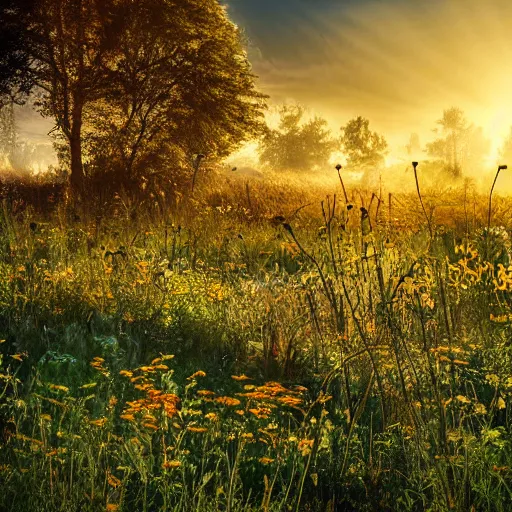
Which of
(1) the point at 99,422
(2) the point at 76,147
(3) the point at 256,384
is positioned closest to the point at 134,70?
(2) the point at 76,147

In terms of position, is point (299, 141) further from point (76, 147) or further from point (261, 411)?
point (261, 411)

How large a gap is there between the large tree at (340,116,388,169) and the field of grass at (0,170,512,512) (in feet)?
165

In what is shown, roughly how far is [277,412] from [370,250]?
3174 millimetres

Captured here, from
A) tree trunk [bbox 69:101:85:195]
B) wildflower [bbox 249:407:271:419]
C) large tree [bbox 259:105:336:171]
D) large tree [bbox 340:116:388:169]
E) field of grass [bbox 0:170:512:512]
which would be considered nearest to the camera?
field of grass [bbox 0:170:512:512]

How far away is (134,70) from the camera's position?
54.3ft

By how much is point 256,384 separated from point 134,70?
14356 mm

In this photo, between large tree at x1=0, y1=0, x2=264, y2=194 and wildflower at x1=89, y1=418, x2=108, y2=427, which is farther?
large tree at x1=0, y1=0, x2=264, y2=194

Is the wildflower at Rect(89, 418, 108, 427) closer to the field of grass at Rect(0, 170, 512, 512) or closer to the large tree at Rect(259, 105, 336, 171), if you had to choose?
the field of grass at Rect(0, 170, 512, 512)

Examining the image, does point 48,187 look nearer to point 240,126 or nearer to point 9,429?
point 240,126

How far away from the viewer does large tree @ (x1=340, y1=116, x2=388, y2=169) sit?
55.4 meters

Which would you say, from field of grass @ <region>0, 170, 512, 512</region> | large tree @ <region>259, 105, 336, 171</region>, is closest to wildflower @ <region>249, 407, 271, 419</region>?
field of grass @ <region>0, 170, 512, 512</region>

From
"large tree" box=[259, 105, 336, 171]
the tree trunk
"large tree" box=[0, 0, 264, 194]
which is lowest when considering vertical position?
the tree trunk

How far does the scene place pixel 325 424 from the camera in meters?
2.74

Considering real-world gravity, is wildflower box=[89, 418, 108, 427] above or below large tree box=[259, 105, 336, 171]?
below
